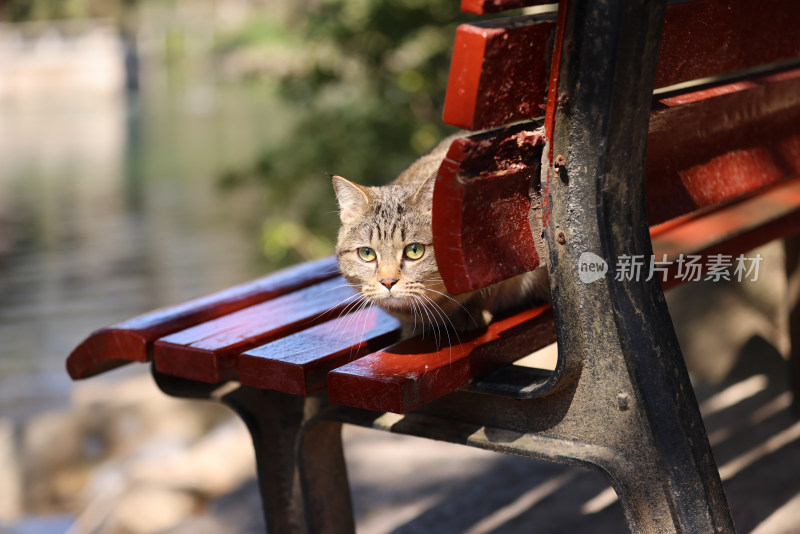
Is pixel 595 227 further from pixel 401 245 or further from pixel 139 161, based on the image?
pixel 139 161

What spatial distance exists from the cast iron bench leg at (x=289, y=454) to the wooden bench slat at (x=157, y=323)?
11cm

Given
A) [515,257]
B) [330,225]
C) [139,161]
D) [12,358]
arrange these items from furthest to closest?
[139,161] < [330,225] < [12,358] < [515,257]

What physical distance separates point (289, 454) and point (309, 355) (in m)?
0.41

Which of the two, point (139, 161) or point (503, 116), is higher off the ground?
point (503, 116)

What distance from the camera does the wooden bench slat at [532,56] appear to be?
1.44 metres

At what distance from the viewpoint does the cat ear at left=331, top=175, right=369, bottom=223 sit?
2.20 meters

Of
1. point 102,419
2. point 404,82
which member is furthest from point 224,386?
point 404,82

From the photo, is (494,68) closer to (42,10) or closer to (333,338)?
(333,338)

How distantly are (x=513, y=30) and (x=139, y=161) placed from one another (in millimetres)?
13867

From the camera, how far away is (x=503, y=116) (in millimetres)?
1516

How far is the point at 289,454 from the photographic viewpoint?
2.12 metres

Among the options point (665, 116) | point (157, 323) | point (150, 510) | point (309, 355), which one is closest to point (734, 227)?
point (665, 116)

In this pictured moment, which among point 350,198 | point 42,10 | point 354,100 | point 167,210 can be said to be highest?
point 42,10

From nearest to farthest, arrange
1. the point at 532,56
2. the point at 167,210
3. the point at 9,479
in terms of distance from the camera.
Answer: the point at 532,56 < the point at 9,479 < the point at 167,210
